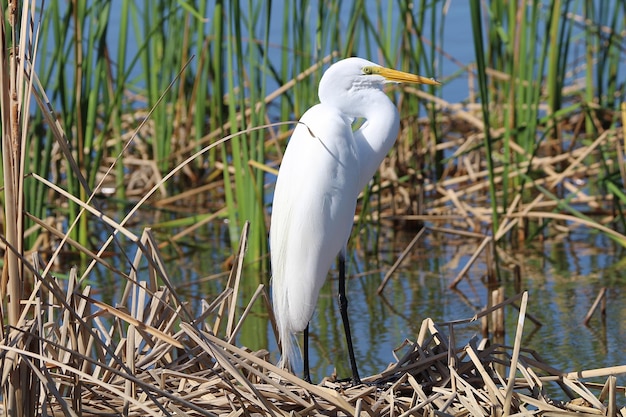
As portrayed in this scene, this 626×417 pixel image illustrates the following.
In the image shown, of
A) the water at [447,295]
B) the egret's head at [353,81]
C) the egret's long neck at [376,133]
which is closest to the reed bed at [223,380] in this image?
the egret's long neck at [376,133]

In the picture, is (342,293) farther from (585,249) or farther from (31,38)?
(585,249)

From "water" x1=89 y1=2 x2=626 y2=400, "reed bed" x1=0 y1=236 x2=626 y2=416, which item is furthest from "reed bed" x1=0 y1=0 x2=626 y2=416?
"water" x1=89 y1=2 x2=626 y2=400

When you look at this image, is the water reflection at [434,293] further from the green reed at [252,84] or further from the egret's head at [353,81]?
the egret's head at [353,81]

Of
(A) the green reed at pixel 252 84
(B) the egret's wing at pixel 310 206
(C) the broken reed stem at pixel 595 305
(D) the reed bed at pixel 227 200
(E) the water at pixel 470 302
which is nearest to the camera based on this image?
(D) the reed bed at pixel 227 200

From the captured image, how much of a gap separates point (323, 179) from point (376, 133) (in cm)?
20

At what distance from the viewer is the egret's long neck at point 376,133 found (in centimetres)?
280

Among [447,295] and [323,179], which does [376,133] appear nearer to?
[323,179]

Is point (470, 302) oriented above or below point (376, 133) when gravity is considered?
below

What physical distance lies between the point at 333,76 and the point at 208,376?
809mm

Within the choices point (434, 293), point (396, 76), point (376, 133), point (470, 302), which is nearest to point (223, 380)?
point (376, 133)

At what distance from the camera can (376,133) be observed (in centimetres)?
280

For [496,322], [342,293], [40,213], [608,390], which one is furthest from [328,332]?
[608,390]

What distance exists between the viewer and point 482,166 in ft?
18.6

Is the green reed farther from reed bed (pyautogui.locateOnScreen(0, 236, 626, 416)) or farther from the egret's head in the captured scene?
reed bed (pyautogui.locateOnScreen(0, 236, 626, 416))
